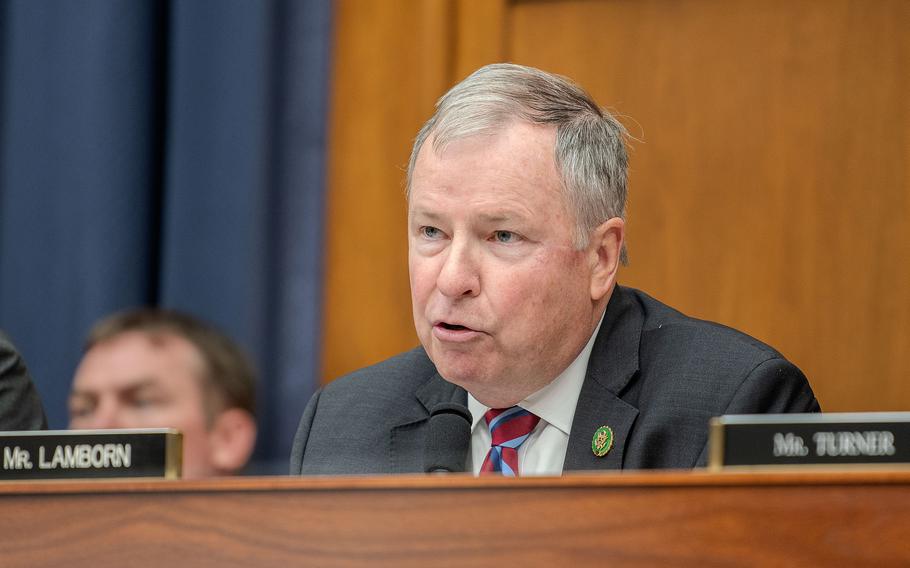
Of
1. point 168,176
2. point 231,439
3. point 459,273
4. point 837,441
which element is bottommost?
point 231,439

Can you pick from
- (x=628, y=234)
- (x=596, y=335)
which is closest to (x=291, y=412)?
(x=628, y=234)

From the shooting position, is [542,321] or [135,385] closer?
[542,321]

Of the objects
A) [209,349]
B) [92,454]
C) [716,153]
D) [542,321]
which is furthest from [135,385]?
[716,153]

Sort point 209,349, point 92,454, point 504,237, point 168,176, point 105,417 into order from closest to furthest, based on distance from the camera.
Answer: point 92,454, point 504,237, point 105,417, point 209,349, point 168,176

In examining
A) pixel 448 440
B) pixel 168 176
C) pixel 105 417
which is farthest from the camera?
pixel 168 176

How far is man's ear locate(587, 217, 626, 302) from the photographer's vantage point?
6.55ft

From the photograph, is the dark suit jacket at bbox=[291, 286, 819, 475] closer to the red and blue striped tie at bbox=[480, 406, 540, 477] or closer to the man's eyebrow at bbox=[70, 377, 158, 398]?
the red and blue striped tie at bbox=[480, 406, 540, 477]

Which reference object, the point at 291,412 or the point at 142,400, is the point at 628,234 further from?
the point at 142,400

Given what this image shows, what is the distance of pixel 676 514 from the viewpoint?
1.17m

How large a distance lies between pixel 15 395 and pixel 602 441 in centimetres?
107

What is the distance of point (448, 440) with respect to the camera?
1.80 m

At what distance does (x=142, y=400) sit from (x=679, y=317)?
40.4 inches

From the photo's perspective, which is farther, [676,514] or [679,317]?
[679,317]

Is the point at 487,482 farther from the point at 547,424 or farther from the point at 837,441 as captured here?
the point at 547,424
